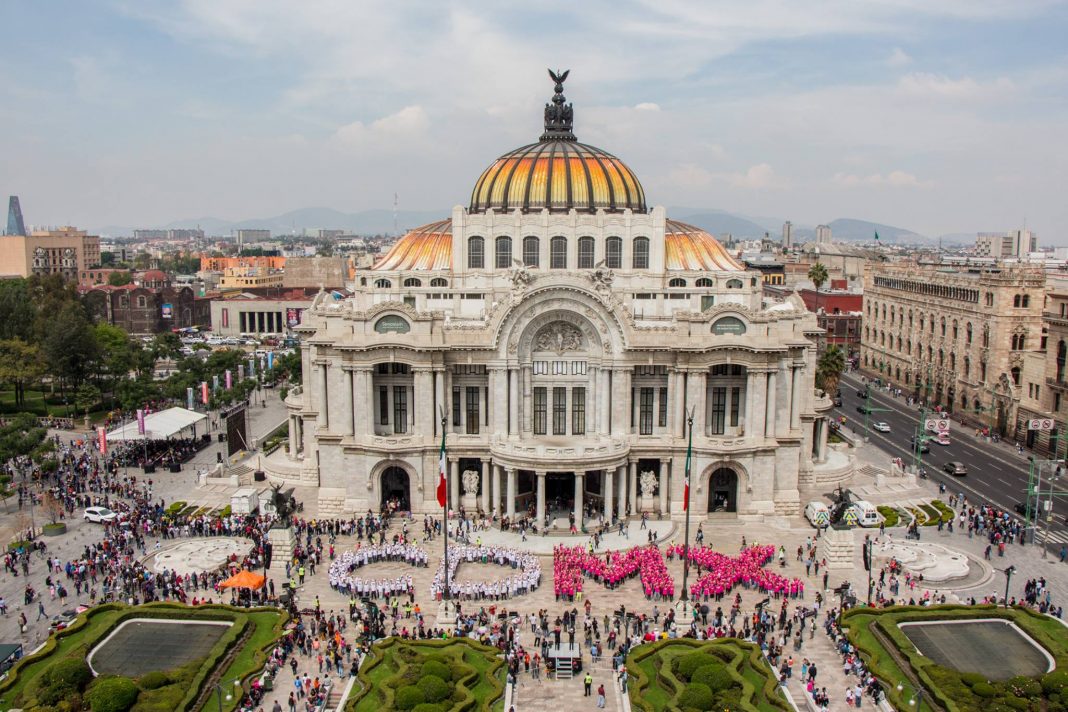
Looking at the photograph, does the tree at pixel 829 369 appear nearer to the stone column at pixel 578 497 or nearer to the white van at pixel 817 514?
the white van at pixel 817 514

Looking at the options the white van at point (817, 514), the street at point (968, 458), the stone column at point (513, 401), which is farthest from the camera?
the street at point (968, 458)

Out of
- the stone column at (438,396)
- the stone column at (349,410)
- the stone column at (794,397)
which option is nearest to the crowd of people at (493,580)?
Answer: the stone column at (438,396)

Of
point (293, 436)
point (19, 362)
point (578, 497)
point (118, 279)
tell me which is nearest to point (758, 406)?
point (578, 497)

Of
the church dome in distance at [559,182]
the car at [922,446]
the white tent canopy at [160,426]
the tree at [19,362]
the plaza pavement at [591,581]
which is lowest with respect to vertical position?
the plaza pavement at [591,581]

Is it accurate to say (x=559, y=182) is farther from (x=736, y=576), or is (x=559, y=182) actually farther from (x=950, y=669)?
(x=950, y=669)

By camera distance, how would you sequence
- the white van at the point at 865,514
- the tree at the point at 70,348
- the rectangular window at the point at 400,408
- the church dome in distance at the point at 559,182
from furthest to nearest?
1. the tree at the point at 70,348
2. the church dome in distance at the point at 559,182
3. the rectangular window at the point at 400,408
4. the white van at the point at 865,514

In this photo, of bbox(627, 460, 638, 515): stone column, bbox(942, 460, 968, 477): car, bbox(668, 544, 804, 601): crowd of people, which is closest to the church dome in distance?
bbox(627, 460, 638, 515): stone column
